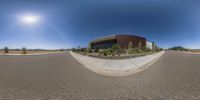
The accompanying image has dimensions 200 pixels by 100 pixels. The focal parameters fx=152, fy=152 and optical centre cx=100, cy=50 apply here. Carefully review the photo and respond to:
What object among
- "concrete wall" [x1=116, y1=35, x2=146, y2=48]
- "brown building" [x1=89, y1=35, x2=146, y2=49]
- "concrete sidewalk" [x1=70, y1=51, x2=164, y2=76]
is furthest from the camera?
"concrete wall" [x1=116, y1=35, x2=146, y2=48]

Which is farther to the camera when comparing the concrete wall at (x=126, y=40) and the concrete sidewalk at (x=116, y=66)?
the concrete wall at (x=126, y=40)

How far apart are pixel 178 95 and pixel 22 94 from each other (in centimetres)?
419

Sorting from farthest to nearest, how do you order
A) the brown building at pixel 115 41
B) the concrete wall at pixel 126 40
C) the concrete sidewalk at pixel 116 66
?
the concrete wall at pixel 126 40 < the brown building at pixel 115 41 < the concrete sidewalk at pixel 116 66

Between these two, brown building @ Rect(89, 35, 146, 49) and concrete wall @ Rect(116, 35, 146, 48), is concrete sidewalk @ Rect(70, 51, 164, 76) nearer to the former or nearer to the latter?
brown building @ Rect(89, 35, 146, 49)

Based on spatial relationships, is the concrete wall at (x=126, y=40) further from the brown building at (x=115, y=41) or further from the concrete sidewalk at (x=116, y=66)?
the concrete sidewalk at (x=116, y=66)

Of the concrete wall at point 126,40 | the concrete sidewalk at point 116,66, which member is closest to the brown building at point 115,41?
the concrete wall at point 126,40

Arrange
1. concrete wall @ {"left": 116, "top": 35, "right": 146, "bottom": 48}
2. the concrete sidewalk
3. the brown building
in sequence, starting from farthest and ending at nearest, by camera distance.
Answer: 1. concrete wall @ {"left": 116, "top": 35, "right": 146, "bottom": 48}
2. the brown building
3. the concrete sidewalk

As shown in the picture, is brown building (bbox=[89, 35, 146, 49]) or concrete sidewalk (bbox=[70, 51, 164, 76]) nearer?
concrete sidewalk (bbox=[70, 51, 164, 76])

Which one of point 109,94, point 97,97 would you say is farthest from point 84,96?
point 109,94

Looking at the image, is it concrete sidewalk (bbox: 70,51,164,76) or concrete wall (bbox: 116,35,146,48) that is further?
concrete wall (bbox: 116,35,146,48)

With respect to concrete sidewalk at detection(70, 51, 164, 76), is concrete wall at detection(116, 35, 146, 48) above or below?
above

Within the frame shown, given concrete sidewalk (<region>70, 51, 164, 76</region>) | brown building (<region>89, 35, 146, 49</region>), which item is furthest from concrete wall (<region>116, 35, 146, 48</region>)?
concrete sidewalk (<region>70, 51, 164, 76</region>)

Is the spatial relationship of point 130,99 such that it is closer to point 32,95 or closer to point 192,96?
point 192,96

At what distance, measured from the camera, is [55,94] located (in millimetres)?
4121
